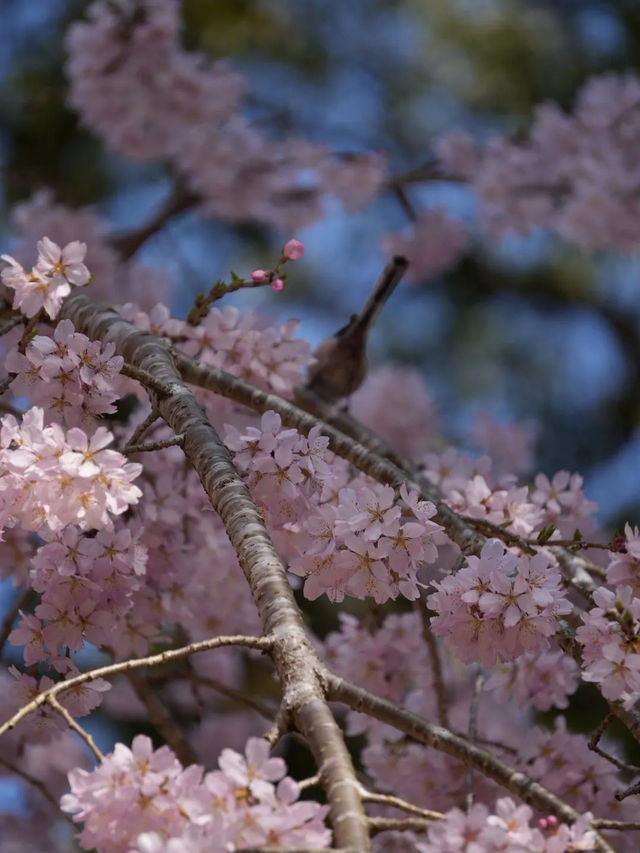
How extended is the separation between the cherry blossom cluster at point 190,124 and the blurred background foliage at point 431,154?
102cm

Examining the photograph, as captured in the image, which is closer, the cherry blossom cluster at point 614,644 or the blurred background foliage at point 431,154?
the cherry blossom cluster at point 614,644

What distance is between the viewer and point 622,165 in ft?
12.4

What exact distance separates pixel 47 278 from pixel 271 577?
0.67 metres

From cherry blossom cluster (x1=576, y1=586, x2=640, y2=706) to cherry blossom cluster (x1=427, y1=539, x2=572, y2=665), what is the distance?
1.8 inches

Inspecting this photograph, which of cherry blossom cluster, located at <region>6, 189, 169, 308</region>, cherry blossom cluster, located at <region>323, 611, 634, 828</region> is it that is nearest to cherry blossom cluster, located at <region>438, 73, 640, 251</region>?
cherry blossom cluster, located at <region>6, 189, 169, 308</region>

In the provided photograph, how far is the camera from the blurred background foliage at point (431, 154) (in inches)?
216

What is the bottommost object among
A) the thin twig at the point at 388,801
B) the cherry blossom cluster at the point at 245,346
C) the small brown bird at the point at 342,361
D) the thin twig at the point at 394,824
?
the thin twig at the point at 394,824

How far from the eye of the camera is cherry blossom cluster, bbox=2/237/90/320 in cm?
162

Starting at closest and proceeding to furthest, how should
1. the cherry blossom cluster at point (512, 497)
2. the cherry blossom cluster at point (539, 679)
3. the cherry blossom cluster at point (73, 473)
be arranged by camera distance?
the cherry blossom cluster at point (73, 473) → the cherry blossom cluster at point (512, 497) → the cherry blossom cluster at point (539, 679)

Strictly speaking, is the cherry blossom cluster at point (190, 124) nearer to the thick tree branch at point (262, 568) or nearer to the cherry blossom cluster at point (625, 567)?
the thick tree branch at point (262, 568)

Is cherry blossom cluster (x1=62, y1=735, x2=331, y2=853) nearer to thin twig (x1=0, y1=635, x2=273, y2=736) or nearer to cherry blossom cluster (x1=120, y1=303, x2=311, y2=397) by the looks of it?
thin twig (x1=0, y1=635, x2=273, y2=736)

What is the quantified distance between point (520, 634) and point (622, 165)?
2.77m

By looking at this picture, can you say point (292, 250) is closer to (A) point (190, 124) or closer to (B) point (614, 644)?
(B) point (614, 644)

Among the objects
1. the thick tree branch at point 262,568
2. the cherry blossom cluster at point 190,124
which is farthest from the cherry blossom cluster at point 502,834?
the cherry blossom cluster at point 190,124
